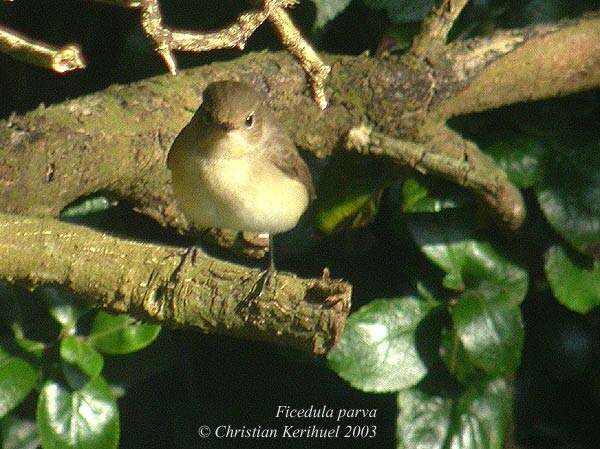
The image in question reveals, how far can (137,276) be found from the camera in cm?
A: 245

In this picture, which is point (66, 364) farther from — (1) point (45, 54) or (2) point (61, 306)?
(1) point (45, 54)

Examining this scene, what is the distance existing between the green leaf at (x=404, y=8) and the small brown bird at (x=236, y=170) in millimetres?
455

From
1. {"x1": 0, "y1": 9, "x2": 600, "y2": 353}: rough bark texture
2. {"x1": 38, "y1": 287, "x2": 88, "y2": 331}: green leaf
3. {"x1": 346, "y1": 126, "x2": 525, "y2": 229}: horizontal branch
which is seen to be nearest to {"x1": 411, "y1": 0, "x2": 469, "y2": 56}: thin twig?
{"x1": 0, "y1": 9, "x2": 600, "y2": 353}: rough bark texture

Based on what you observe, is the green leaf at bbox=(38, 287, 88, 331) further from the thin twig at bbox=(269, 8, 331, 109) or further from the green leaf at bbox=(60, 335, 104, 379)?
the thin twig at bbox=(269, 8, 331, 109)

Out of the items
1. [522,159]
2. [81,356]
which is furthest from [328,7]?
[81,356]

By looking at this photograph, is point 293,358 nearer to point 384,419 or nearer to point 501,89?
point 384,419

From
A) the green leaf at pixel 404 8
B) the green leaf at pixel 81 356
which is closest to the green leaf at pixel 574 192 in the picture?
the green leaf at pixel 404 8

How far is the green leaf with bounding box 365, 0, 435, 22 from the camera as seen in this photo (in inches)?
123

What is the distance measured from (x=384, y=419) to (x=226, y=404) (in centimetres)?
50

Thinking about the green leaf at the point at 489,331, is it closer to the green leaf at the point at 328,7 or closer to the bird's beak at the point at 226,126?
the bird's beak at the point at 226,126

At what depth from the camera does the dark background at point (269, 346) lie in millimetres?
3289
